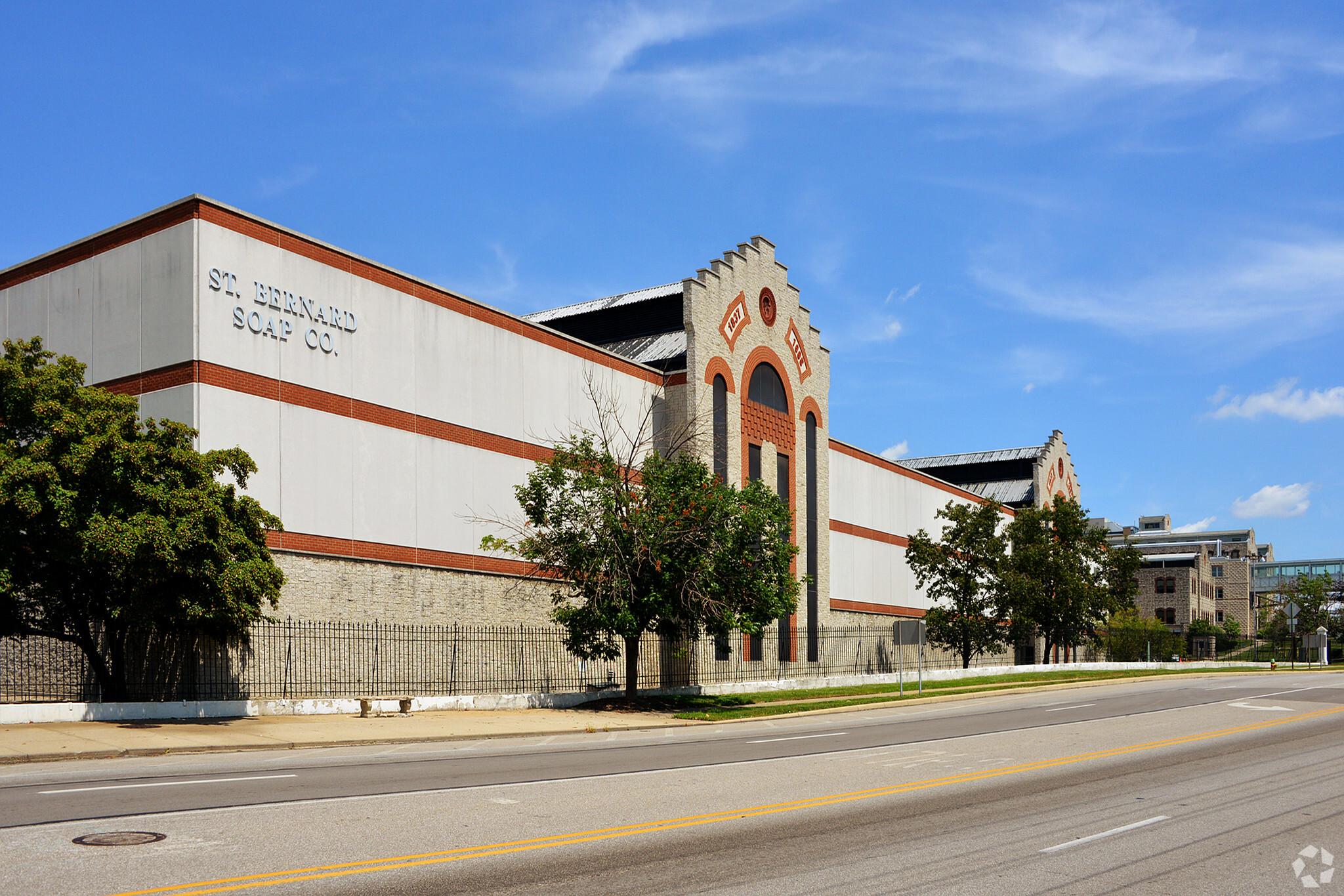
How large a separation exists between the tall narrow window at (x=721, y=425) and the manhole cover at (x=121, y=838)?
31.5 meters

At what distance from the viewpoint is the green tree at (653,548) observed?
28.7m

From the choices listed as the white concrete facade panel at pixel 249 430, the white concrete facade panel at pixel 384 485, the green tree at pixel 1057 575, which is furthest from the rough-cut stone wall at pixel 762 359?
the white concrete facade panel at pixel 249 430

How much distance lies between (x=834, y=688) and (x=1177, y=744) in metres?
20.6

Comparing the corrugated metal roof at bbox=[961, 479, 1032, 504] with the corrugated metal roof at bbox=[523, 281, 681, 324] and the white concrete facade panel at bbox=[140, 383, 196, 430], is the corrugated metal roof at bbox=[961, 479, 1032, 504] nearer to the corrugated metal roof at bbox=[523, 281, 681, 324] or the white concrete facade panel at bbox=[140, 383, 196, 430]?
the corrugated metal roof at bbox=[523, 281, 681, 324]

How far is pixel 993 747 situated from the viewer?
19047 millimetres

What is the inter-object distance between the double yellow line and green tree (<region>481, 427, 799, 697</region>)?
13.1 metres

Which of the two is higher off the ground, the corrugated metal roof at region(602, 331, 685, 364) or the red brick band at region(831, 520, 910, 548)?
the corrugated metal roof at region(602, 331, 685, 364)

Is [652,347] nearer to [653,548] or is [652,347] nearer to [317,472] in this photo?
[653,548]

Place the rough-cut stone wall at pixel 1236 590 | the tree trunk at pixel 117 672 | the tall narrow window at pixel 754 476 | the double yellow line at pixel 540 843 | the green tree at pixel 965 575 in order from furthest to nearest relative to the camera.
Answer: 1. the rough-cut stone wall at pixel 1236 590
2. the green tree at pixel 965 575
3. the tall narrow window at pixel 754 476
4. the tree trunk at pixel 117 672
5. the double yellow line at pixel 540 843

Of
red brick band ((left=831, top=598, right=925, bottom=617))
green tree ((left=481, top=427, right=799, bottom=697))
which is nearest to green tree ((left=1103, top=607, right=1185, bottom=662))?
red brick band ((left=831, top=598, right=925, bottom=617))

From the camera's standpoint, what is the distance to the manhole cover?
9.21 metres

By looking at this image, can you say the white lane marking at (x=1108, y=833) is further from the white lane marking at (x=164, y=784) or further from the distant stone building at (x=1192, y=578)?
the distant stone building at (x=1192, y=578)

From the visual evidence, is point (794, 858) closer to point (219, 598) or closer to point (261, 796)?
point (261, 796)

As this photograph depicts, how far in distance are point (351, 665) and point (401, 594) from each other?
259 cm
